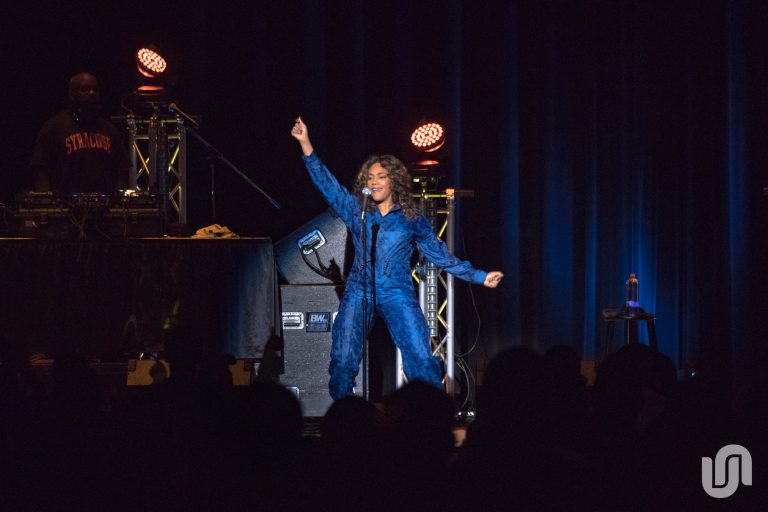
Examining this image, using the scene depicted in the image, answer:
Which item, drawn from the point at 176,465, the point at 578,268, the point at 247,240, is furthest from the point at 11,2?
the point at 176,465

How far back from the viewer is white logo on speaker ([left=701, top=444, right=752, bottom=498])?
260cm

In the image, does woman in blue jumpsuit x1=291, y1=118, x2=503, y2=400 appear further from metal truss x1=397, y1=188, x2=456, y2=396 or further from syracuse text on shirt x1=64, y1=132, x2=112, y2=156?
syracuse text on shirt x1=64, y1=132, x2=112, y2=156

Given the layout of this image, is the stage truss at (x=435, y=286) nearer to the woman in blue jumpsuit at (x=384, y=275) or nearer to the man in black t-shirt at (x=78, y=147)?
the woman in blue jumpsuit at (x=384, y=275)

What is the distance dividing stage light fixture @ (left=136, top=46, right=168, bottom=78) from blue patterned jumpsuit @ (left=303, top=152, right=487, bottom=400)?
6.78 ft

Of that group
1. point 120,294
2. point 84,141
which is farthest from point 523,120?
point 120,294

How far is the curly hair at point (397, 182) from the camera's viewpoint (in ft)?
19.7

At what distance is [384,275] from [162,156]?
2.47 metres

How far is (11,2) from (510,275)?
17.0 feet

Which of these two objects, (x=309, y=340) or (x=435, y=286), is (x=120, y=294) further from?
(x=435, y=286)

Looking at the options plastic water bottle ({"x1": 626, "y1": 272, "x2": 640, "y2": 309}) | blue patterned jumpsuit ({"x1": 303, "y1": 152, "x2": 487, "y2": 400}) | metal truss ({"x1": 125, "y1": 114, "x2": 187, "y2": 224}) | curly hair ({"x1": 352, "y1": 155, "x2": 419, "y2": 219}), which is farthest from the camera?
plastic water bottle ({"x1": 626, "y1": 272, "x2": 640, "y2": 309})

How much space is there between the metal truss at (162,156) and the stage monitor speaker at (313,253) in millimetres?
1060

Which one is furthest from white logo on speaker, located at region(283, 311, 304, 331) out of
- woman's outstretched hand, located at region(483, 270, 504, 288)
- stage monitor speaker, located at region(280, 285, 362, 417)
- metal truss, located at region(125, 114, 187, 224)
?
metal truss, located at region(125, 114, 187, 224)

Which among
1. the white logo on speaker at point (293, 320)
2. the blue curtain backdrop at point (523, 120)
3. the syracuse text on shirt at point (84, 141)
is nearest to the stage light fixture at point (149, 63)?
the syracuse text on shirt at point (84, 141)

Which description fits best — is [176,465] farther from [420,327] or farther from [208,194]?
[208,194]
